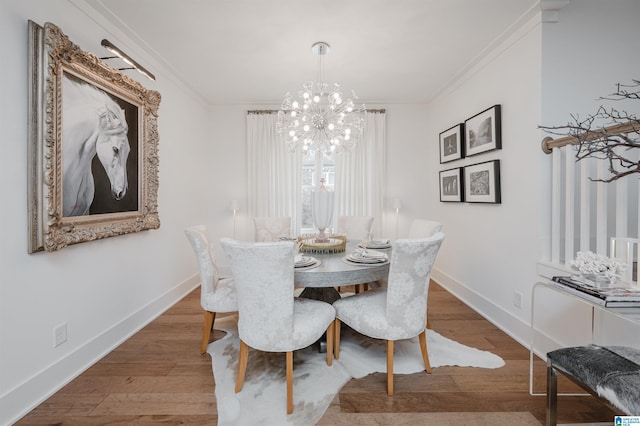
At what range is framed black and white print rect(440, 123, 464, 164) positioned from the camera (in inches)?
139

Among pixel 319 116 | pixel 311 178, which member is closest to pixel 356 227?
pixel 311 178

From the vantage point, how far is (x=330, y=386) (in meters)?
1.91

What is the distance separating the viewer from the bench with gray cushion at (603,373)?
1.14 m

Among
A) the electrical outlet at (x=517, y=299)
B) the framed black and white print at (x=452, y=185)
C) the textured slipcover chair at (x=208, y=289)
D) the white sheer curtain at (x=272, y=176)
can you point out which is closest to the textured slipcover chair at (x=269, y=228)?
the white sheer curtain at (x=272, y=176)

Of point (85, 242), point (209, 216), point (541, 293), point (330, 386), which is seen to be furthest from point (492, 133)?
point (209, 216)

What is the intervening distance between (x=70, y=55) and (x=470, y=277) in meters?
4.13

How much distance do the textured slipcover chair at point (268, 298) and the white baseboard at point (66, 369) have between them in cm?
128

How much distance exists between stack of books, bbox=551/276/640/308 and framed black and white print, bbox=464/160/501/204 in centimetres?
147

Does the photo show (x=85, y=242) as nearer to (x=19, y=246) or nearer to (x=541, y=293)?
(x=19, y=246)

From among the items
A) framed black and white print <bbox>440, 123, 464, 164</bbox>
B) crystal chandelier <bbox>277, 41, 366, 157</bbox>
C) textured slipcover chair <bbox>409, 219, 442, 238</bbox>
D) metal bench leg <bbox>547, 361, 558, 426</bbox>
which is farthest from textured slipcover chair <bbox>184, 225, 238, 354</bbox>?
framed black and white print <bbox>440, 123, 464, 164</bbox>

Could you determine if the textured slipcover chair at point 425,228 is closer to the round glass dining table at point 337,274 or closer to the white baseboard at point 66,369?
the round glass dining table at point 337,274

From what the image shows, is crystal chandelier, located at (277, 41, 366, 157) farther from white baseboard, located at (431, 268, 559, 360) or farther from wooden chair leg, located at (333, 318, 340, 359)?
white baseboard, located at (431, 268, 559, 360)

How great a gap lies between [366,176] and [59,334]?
3897 millimetres

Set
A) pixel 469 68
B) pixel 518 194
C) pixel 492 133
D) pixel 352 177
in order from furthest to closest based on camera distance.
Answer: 1. pixel 352 177
2. pixel 469 68
3. pixel 492 133
4. pixel 518 194
